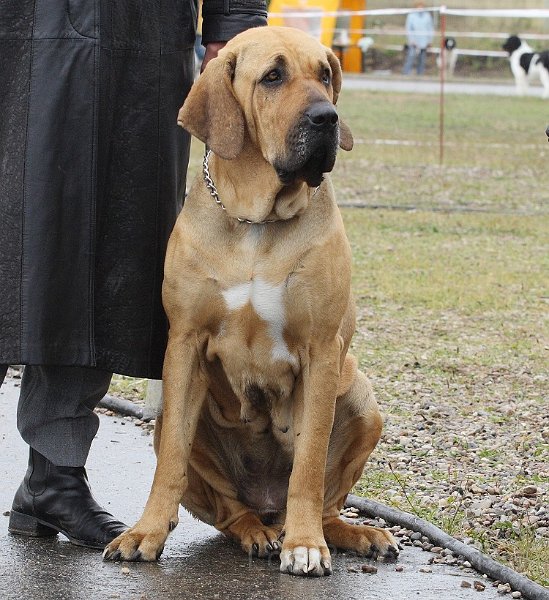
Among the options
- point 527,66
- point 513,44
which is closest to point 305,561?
point 527,66

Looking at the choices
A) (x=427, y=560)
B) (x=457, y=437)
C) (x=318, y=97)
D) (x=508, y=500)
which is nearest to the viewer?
(x=318, y=97)

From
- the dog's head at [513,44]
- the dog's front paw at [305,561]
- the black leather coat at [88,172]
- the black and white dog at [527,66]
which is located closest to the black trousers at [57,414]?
the black leather coat at [88,172]

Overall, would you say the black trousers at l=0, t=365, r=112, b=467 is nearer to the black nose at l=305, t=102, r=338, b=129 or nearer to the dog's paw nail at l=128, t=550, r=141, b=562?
the dog's paw nail at l=128, t=550, r=141, b=562

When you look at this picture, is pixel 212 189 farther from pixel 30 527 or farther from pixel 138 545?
pixel 30 527

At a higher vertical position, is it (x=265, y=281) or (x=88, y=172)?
(x=88, y=172)

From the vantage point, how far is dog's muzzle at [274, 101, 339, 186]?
3.54 m

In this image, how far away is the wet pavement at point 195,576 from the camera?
3.47m

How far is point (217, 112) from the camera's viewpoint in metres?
3.70

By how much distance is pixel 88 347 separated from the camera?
3924mm

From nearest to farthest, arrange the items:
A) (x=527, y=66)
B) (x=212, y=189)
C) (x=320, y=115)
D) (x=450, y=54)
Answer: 1. (x=320, y=115)
2. (x=212, y=189)
3. (x=527, y=66)
4. (x=450, y=54)

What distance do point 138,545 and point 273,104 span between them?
133 cm

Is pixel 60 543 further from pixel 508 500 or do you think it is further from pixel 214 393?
pixel 508 500

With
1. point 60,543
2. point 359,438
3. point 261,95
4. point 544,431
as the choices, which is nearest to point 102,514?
point 60,543

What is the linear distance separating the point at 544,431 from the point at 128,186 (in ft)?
7.80
